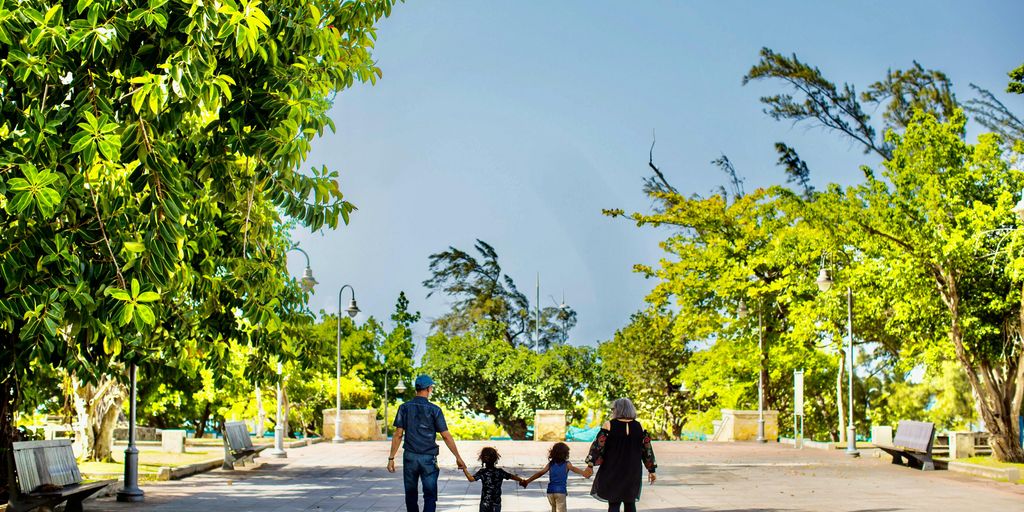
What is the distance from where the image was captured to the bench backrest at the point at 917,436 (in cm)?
2481

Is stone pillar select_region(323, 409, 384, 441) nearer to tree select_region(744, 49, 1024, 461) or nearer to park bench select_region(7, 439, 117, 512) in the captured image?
tree select_region(744, 49, 1024, 461)

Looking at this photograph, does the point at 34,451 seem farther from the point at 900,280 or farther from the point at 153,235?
the point at 900,280

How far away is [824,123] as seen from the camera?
4278 centimetres

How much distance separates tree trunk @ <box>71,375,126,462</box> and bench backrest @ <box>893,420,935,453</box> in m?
17.5

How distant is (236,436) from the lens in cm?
2331

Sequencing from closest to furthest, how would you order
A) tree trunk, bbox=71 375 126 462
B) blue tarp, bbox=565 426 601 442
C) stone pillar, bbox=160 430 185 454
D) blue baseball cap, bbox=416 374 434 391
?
1. blue baseball cap, bbox=416 374 434 391
2. tree trunk, bbox=71 375 126 462
3. stone pillar, bbox=160 430 185 454
4. blue tarp, bbox=565 426 601 442

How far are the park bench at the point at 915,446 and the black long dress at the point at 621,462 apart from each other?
52.7ft

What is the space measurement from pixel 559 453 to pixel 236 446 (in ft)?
45.0

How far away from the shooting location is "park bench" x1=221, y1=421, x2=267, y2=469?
22.5 m

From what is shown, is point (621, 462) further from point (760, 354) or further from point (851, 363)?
point (760, 354)

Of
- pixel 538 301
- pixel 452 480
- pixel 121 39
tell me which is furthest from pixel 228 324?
pixel 538 301

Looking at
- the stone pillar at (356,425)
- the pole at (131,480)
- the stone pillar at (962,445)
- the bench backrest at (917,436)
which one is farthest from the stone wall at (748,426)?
the pole at (131,480)

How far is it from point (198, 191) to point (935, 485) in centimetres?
1483

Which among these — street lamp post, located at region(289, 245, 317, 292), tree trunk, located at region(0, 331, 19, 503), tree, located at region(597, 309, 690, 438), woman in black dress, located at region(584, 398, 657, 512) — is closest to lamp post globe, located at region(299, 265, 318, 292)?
street lamp post, located at region(289, 245, 317, 292)
